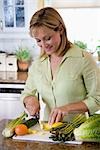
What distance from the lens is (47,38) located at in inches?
76.4

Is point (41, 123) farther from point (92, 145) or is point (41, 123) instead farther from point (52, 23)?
point (52, 23)

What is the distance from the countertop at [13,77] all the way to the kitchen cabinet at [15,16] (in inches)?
16.9

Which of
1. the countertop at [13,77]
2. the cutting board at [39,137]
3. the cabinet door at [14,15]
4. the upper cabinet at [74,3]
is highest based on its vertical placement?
the upper cabinet at [74,3]

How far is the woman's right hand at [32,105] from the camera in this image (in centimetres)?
196

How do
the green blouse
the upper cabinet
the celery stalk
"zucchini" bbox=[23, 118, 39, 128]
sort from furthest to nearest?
the upper cabinet < the green blouse < "zucchini" bbox=[23, 118, 39, 128] < the celery stalk

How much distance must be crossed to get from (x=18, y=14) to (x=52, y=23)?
196 centimetres

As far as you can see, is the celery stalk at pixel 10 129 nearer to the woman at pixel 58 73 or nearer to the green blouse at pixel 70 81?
the woman at pixel 58 73

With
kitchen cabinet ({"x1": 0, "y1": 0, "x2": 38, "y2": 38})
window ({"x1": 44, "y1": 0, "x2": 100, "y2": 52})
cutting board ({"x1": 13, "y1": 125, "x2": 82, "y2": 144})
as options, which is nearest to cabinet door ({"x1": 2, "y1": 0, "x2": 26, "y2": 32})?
kitchen cabinet ({"x1": 0, "y1": 0, "x2": 38, "y2": 38})

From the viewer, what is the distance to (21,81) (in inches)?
132

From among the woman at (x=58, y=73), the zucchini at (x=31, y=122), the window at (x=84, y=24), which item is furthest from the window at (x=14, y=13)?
the zucchini at (x=31, y=122)

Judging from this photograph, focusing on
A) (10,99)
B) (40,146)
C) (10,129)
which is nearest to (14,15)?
(10,99)

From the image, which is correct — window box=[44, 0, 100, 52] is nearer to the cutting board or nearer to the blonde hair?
the blonde hair

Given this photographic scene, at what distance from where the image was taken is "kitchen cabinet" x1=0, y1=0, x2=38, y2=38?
3.79 meters

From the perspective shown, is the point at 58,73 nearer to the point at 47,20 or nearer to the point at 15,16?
the point at 47,20
